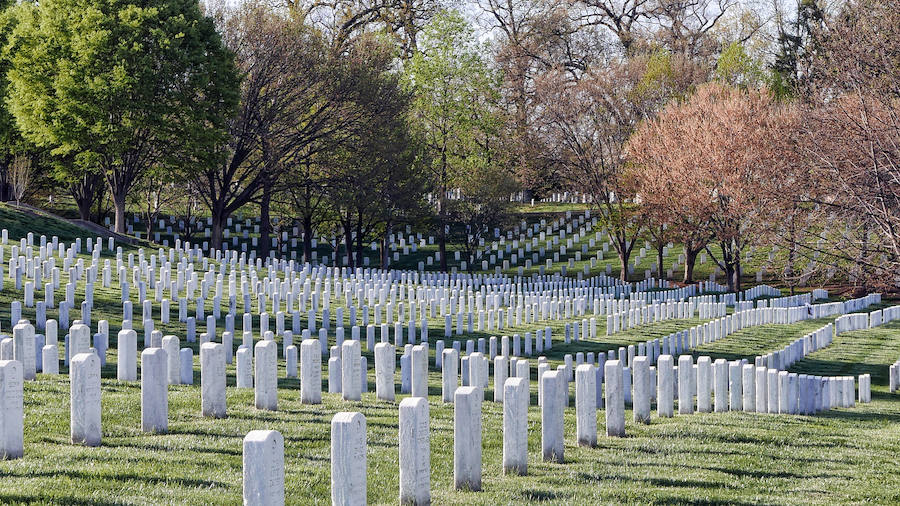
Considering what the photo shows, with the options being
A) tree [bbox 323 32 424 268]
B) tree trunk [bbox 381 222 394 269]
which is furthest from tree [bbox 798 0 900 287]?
tree trunk [bbox 381 222 394 269]

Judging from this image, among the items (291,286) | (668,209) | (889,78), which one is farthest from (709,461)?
(668,209)

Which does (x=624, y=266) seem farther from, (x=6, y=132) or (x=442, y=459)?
(x=442, y=459)

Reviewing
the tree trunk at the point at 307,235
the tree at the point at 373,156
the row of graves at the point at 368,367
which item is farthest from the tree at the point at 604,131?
the row of graves at the point at 368,367

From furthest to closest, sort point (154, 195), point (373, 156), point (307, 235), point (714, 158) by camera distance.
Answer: point (154, 195)
point (307, 235)
point (373, 156)
point (714, 158)

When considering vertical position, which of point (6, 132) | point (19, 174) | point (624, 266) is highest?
point (6, 132)

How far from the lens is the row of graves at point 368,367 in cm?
660

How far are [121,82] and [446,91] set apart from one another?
2101 centimetres

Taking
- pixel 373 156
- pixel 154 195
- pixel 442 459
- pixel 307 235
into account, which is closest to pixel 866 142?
pixel 442 459

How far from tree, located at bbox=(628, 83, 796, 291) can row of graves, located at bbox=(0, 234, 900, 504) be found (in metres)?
11.5

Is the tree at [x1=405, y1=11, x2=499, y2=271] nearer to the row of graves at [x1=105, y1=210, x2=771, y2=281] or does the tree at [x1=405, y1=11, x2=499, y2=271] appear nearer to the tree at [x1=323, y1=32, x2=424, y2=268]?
the row of graves at [x1=105, y1=210, x2=771, y2=281]

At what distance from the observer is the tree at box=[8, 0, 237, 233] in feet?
122

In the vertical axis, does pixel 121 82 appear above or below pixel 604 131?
above

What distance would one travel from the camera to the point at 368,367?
1659cm

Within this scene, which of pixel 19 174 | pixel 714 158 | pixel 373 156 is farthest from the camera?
pixel 373 156
